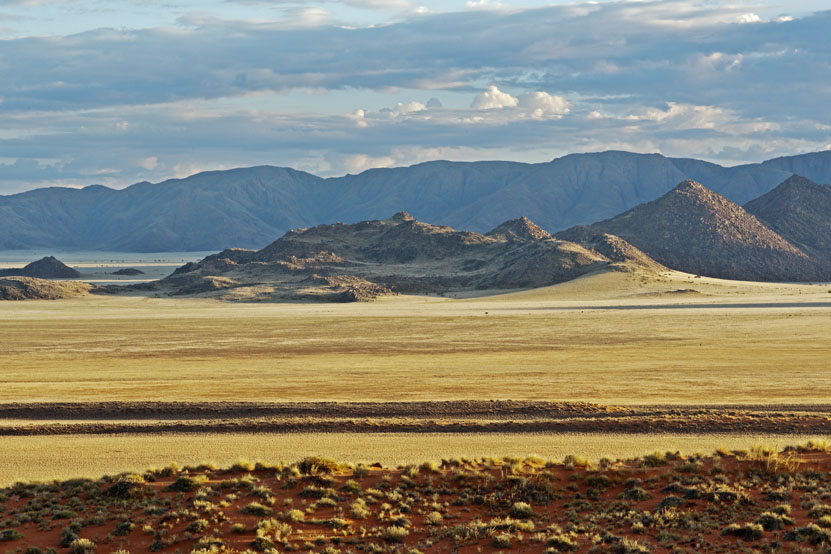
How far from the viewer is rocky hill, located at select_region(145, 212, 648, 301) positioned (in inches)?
4715

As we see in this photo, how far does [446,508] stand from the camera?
17891mm

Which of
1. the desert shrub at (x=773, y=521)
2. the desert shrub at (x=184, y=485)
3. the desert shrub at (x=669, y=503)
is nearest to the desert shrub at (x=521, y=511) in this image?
the desert shrub at (x=669, y=503)

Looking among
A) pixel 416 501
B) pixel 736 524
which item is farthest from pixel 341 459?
pixel 736 524

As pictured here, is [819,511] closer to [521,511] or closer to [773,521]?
[773,521]

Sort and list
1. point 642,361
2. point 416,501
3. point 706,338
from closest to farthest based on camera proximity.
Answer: point 416,501 < point 642,361 < point 706,338

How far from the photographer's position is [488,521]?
56.6ft

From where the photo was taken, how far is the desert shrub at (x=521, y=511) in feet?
56.9

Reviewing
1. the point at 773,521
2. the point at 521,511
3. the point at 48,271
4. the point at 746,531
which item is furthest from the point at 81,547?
the point at 48,271

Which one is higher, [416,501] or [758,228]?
[758,228]

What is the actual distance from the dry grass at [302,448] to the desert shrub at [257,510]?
5.93 meters

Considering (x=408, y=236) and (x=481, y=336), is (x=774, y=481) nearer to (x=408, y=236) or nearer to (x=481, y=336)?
(x=481, y=336)

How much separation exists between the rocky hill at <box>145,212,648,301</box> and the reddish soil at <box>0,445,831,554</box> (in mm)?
87475

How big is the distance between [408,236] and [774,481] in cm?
14766

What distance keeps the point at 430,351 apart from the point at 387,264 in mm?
102766
